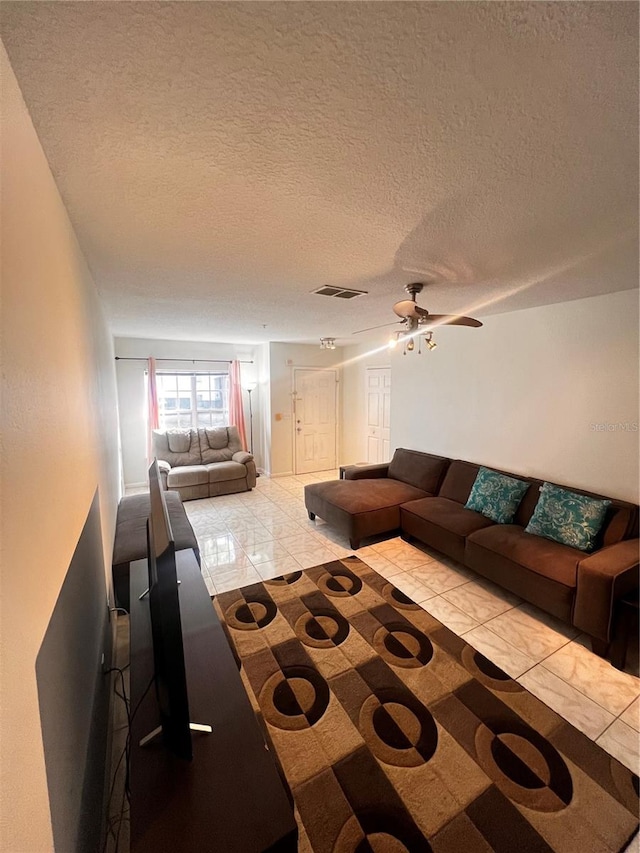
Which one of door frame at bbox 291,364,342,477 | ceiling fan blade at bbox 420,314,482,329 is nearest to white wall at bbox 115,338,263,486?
door frame at bbox 291,364,342,477

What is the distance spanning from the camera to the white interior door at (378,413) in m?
5.78

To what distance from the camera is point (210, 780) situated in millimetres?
928

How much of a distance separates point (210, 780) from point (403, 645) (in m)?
1.52

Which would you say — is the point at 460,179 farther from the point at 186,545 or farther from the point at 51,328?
the point at 186,545

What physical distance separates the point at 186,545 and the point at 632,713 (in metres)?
2.82

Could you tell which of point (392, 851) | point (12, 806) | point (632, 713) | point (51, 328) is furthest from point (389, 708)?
point (51, 328)

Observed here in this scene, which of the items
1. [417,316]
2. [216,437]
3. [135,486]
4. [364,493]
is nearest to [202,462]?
[216,437]

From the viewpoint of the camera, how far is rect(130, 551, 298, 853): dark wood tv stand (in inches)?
31.7

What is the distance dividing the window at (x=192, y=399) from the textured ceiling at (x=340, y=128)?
403 centimetres

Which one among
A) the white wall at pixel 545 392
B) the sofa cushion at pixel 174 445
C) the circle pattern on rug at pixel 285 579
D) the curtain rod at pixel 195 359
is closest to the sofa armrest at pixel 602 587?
the white wall at pixel 545 392

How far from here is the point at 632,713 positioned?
5.60 ft

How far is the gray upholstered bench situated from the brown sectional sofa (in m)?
1.50

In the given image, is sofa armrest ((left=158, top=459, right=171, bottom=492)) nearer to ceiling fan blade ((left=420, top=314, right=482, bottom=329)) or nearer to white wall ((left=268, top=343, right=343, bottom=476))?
white wall ((left=268, top=343, right=343, bottom=476))

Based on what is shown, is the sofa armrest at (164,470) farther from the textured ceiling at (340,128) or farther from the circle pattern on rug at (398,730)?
the circle pattern on rug at (398,730)
